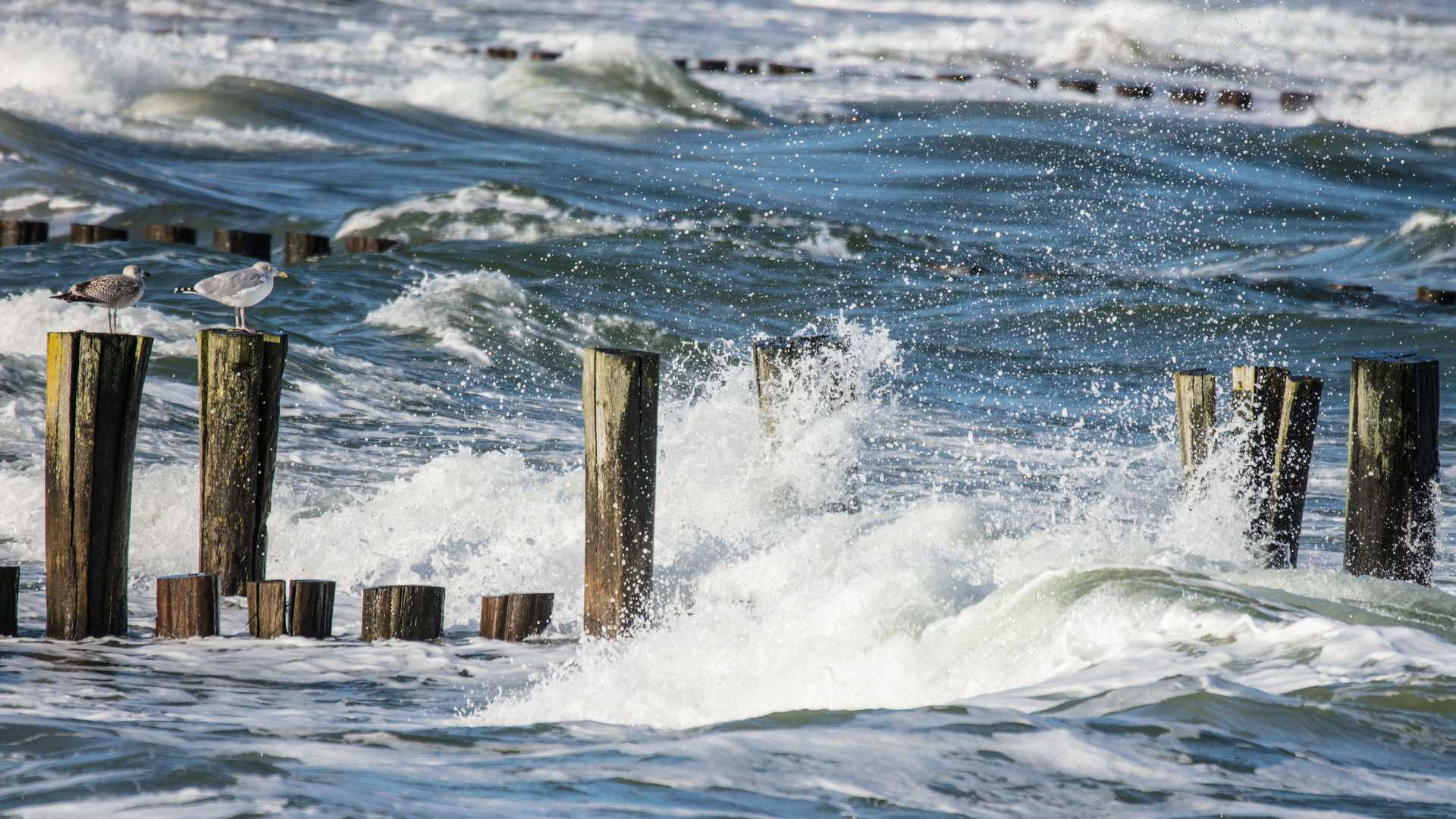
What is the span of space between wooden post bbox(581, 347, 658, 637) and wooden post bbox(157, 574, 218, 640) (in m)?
1.39

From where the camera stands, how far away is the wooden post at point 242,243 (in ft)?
45.7

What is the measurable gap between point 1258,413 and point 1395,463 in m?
0.54

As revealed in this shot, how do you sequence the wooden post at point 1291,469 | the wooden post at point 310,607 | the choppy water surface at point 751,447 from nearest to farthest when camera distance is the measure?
the choppy water surface at point 751,447 → the wooden post at point 310,607 → the wooden post at point 1291,469

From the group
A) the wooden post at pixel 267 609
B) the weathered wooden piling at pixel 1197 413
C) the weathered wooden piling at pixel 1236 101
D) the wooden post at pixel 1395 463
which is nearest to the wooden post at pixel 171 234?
the wooden post at pixel 267 609

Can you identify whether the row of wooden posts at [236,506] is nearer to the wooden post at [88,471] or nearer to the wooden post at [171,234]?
the wooden post at [88,471]

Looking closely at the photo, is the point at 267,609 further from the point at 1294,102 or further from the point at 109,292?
the point at 1294,102

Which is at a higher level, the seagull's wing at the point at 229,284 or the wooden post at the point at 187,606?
the seagull's wing at the point at 229,284

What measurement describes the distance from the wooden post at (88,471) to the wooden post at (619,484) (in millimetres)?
1555

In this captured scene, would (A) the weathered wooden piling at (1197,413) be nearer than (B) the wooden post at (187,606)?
No

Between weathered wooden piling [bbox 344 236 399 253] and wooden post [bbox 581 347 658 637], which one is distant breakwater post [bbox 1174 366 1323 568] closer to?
wooden post [bbox 581 347 658 637]

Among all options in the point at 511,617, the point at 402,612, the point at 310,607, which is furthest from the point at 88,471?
the point at 511,617

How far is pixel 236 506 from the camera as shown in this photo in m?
5.39

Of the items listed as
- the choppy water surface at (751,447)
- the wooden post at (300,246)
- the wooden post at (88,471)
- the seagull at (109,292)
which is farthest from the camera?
the wooden post at (300,246)

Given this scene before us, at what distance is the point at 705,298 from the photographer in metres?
14.3
